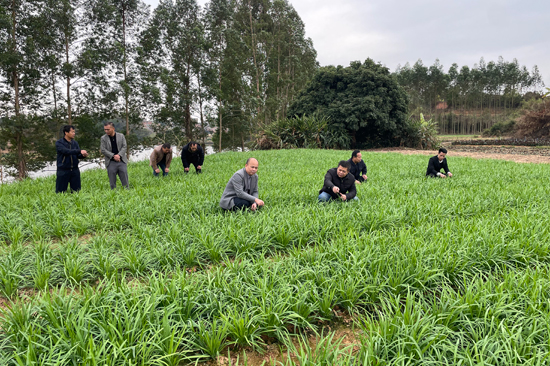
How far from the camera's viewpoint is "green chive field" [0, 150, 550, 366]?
1.76 m

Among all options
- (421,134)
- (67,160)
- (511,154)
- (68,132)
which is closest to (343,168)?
(68,132)

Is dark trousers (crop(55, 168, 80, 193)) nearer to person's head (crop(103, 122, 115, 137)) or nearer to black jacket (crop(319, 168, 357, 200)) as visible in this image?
person's head (crop(103, 122, 115, 137))

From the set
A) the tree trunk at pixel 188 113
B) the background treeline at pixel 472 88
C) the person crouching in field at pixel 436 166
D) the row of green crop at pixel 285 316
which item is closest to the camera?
the row of green crop at pixel 285 316

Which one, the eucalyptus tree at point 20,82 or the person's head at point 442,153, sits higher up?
the eucalyptus tree at point 20,82

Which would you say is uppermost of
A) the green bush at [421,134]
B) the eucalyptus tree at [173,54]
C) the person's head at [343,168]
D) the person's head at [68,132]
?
the eucalyptus tree at [173,54]

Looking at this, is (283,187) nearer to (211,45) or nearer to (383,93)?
(383,93)

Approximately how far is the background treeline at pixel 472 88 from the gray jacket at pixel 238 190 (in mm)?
60856

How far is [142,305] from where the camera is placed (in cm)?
204

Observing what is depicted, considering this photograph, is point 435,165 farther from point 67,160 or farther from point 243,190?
point 67,160

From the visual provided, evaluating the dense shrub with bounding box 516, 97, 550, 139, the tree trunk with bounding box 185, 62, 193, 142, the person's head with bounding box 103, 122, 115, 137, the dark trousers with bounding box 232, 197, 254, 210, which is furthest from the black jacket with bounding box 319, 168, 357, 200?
the dense shrub with bounding box 516, 97, 550, 139

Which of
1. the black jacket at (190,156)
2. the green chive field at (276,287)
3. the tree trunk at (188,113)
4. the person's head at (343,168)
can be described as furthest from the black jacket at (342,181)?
the tree trunk at (188,113)

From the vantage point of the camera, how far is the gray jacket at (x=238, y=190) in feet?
15.2

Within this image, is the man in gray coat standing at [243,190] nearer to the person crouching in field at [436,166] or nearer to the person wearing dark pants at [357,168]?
the person wearing dark pants at [357,168]

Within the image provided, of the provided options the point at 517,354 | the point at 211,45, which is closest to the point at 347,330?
the point at 517,354
